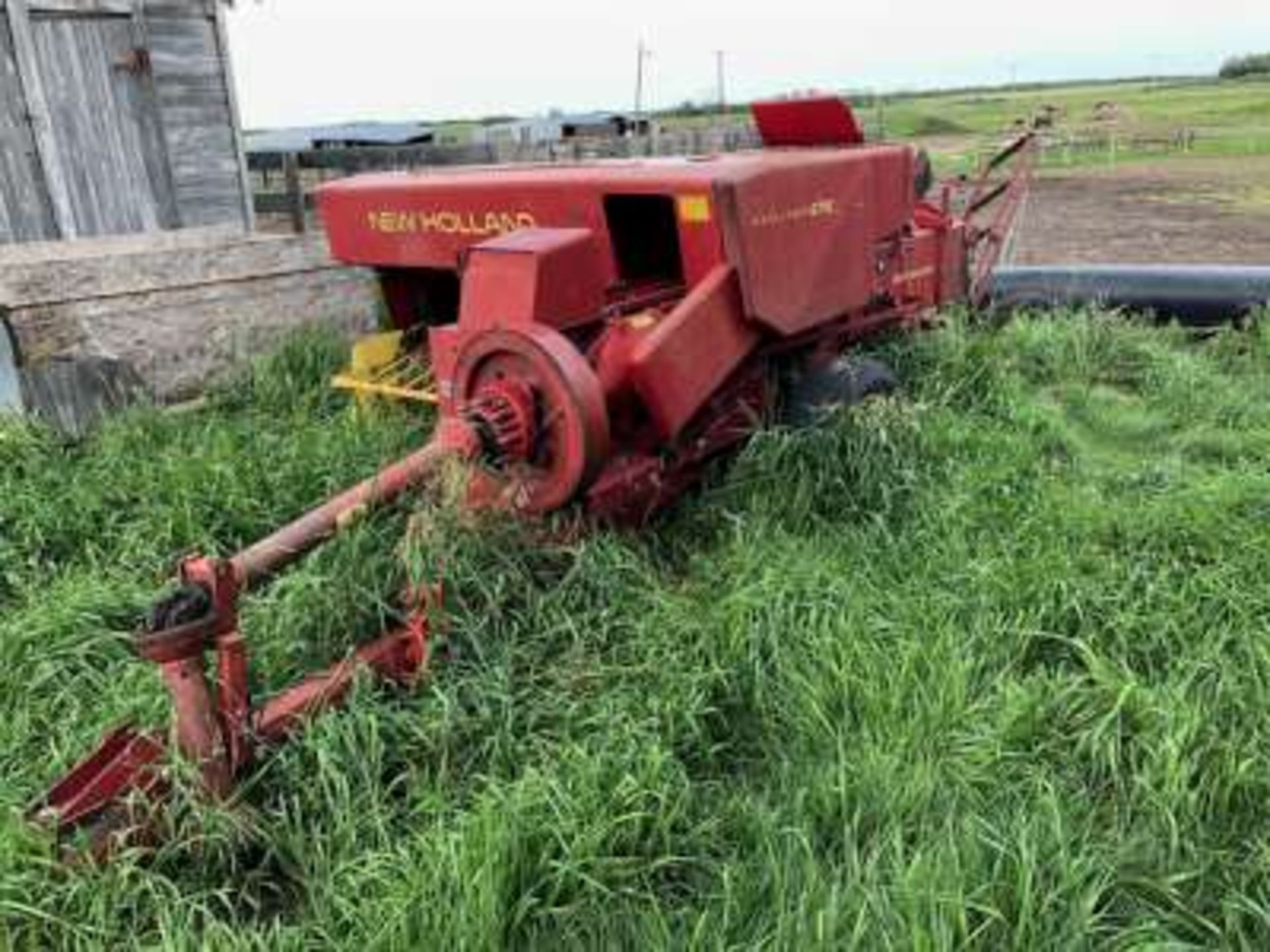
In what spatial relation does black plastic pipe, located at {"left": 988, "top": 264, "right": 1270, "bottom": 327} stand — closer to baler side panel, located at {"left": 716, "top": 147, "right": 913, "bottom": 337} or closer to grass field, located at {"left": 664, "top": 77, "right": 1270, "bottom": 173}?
grass field, located at {"left": 664, "top": 77, "right": 1270, "bottom": 173}

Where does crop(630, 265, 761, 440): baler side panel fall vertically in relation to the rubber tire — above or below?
above

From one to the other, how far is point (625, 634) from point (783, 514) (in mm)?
963

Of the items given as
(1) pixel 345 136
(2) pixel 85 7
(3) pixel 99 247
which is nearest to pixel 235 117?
(2) pixel 85 7

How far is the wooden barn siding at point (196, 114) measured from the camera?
8750 millimetres

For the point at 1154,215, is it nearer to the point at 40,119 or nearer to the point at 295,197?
the point at 295,197

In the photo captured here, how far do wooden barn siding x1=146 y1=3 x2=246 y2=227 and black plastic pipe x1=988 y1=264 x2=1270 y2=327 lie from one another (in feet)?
18.7

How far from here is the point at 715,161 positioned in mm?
4383

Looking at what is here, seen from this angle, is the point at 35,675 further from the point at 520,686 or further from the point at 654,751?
the point at 654,751

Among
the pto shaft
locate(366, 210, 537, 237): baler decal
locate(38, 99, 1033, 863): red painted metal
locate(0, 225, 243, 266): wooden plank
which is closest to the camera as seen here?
locate(38, 99, 1033, 863): red painted metal

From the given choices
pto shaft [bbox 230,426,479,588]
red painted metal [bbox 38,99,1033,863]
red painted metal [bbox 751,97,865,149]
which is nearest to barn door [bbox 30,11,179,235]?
red painted metal [bbox 38,99,1033,863]

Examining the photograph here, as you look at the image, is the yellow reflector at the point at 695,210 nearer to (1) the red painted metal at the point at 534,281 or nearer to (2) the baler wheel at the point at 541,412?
(1) the red painted metal at the point at 534,281

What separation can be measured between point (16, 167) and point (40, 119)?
0.36m

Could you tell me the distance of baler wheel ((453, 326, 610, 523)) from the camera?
3.22 m

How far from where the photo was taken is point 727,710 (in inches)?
125
